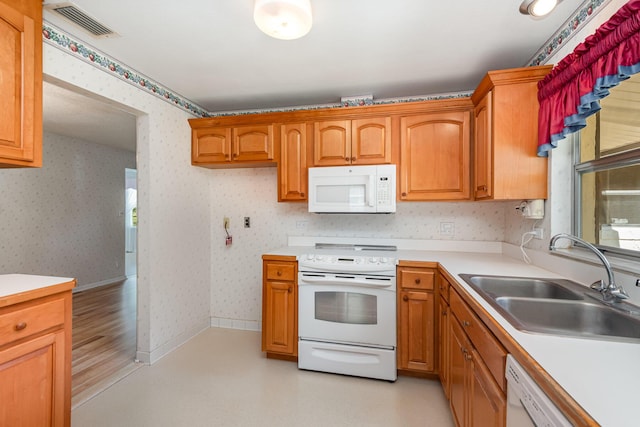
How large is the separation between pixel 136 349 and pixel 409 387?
2302 mm

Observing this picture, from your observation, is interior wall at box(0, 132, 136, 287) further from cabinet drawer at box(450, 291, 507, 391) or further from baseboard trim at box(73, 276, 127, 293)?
cabinet drawer at box(450, 291, 507, 391)

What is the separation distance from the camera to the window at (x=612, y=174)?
1.36 m

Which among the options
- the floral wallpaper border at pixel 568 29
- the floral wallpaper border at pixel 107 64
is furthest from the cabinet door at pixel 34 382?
the floral wallpaper border at pixel 568 29

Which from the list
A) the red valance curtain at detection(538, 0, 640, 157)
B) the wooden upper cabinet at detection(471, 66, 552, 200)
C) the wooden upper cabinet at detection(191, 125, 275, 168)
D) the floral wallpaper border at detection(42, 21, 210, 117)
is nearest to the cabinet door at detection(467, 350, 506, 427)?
the wooden upper cabinet at detection(471, 66, 552, 200)

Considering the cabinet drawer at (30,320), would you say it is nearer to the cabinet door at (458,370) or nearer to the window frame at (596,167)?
the cabinet door at (458,370)

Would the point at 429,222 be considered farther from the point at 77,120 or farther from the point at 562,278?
the point at 77,120

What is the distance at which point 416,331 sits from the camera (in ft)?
7.04

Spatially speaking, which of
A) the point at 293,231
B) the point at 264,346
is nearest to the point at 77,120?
the point at 293,231

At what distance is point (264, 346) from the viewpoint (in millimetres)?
2465

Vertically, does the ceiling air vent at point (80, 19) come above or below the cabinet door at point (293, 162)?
above

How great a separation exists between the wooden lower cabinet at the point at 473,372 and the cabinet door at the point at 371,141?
1.26 m

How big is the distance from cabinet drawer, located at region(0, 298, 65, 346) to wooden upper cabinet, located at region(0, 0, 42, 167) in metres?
0.72

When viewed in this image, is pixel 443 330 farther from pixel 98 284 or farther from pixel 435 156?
pixel 98 284

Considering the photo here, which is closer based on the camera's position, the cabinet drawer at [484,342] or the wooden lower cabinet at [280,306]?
the cabinet drawer at [484,342]
